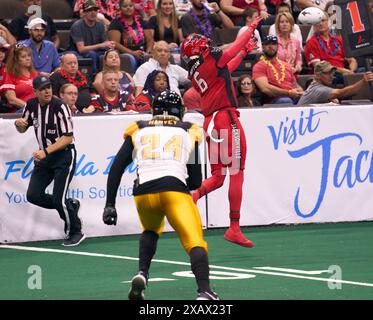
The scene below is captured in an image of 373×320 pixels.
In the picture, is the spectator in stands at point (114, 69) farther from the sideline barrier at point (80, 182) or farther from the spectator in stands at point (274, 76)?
the spectator in stands at point (274, 76)

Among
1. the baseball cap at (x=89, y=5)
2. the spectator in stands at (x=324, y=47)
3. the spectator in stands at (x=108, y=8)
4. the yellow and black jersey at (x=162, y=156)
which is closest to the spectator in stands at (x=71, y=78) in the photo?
the baseball cap at (x=89, y=5)

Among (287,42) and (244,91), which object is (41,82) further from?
(287,42)

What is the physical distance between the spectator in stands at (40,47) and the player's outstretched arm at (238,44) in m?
4.25

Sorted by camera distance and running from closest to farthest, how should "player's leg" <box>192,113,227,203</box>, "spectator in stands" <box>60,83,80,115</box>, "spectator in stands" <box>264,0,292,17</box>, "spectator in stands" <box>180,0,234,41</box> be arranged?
"player's leg" <box>192,113,227,203</box> → "spectator in stands" <box>60,83,80,115</box> → "spectator in stands" <box>180,0,234,41</box> → "spectator in stands" <box>264,0,292,17</box>

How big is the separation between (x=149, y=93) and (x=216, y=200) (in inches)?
70.5

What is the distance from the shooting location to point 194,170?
941 centimetres

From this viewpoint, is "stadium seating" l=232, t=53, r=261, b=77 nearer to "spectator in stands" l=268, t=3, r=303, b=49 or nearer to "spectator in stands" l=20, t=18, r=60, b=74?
"spectator in stands" l=268, t=3, r=303, b=49

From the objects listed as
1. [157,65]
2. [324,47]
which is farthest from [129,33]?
[324,47]

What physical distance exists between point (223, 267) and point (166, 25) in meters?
6.79

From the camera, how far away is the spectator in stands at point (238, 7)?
18.8 meters

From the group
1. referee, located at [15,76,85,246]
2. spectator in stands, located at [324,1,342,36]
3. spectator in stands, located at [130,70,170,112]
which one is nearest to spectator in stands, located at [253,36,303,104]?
spectator in stands, located at [130,70,170,112]

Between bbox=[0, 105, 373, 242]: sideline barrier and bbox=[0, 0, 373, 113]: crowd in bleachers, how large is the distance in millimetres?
763

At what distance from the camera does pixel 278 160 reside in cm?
1456

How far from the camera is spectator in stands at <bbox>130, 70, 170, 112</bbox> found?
1503 centimetres
